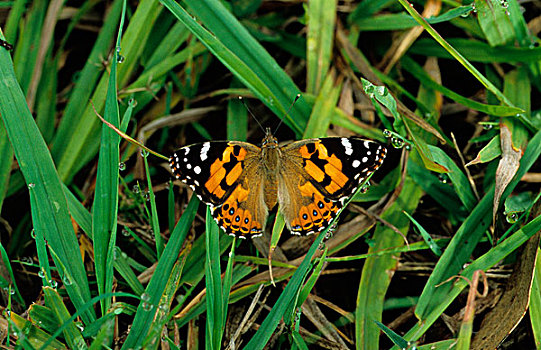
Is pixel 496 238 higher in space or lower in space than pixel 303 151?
lower

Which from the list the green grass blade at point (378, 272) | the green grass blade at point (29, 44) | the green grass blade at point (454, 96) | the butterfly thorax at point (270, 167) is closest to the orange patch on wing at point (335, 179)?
the butterfly thorax at point (270, 167)

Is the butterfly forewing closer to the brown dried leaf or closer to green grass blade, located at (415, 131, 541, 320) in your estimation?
green grass blade, located at (415, 131, 541, 320)

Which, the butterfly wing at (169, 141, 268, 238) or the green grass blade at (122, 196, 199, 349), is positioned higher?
the butterfly wing at (169, 141, 268, 238)

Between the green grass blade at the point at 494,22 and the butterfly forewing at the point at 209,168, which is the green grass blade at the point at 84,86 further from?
the green grass blade at the point at 494,22

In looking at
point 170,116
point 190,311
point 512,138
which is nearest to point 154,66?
point 170,116

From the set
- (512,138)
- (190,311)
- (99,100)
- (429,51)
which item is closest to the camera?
(190,311)

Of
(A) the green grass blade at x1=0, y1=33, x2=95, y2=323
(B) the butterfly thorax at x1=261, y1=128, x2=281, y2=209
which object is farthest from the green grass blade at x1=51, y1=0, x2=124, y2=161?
(B) the butterfly thorax at x1=261, y1=128, x2=281, y2=209

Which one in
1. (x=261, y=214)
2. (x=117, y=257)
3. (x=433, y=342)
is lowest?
(x=433, y=342)

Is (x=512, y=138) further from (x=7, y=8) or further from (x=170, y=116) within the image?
(x=7, y=8)
